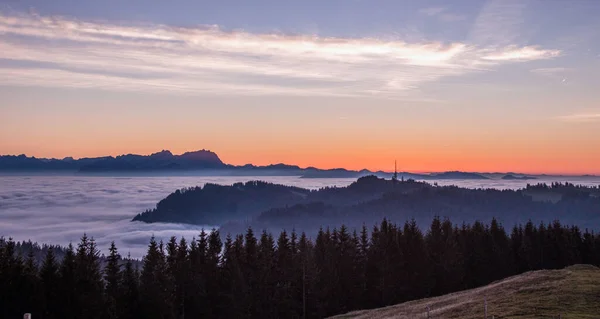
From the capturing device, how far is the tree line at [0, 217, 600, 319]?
227 ft

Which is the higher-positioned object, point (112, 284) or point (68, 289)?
point (68, 289)

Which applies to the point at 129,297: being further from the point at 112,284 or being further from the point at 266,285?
the point at 266,285

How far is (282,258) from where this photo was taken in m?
97.2

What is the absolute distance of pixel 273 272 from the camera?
310 ft

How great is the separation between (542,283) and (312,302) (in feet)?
153

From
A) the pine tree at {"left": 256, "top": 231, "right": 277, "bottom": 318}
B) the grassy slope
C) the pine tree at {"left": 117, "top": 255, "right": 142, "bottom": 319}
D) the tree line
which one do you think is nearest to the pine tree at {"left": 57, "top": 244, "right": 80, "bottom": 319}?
the tree line

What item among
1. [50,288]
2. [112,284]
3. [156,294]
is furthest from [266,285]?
[50,288]

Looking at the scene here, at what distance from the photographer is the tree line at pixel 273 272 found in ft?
227

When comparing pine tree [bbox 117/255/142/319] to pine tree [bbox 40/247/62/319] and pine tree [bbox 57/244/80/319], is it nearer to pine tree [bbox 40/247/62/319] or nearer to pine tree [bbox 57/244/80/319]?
pine tree [bbox 57/244/80/319]

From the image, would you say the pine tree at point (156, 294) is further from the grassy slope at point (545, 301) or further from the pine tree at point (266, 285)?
the grassy slope at point (545, 301)

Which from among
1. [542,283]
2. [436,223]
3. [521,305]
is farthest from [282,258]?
[521,305]

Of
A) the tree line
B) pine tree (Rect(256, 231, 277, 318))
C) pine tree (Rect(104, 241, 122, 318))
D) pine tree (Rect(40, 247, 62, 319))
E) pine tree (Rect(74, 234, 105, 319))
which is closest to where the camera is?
pine tree (Rect(74, 234, 105, 319))

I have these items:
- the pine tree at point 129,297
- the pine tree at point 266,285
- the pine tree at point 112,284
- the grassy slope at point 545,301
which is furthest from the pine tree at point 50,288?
the grassy slope at point 545,301

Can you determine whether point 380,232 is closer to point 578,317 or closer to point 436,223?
point 436,223
